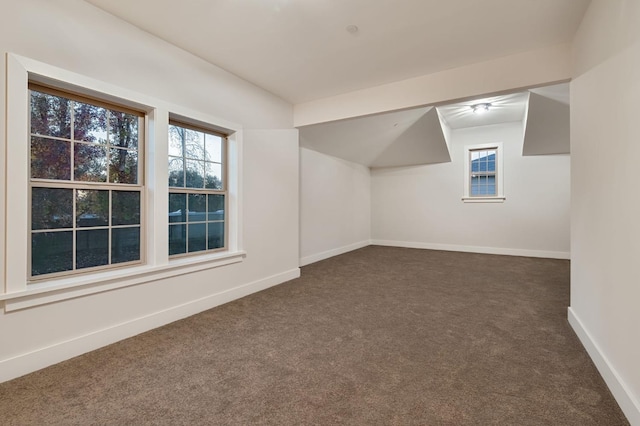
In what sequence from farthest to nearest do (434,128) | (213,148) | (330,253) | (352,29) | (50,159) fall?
(330,253), (434,128), (213,148), (352,29), (50,159)

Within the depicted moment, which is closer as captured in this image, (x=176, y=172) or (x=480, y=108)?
(x=176, y=172)

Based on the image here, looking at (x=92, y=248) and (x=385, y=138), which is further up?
(x=385, y=138)

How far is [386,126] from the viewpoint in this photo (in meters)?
5.34

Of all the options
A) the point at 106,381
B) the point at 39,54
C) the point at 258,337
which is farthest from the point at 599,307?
the point at 39,54

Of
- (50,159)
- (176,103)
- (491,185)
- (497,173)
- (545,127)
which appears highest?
(545,127)

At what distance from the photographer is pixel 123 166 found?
2486mm

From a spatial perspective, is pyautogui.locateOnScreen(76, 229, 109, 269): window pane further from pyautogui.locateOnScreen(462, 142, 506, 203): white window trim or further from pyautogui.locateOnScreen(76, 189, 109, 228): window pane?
pyautogui.locateOnScreen(462, 142, 506, 203): white window trim

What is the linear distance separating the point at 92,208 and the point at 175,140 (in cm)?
100

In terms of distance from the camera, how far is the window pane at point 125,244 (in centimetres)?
245

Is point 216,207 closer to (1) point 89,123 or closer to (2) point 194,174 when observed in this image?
(2) point 194,174

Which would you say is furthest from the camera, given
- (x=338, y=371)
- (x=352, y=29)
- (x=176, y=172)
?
(x=176, y=172)

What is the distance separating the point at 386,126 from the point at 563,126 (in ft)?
9.20

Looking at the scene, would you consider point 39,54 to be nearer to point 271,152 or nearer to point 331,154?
point 271,152

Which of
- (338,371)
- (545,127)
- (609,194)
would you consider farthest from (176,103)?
(545,127)
